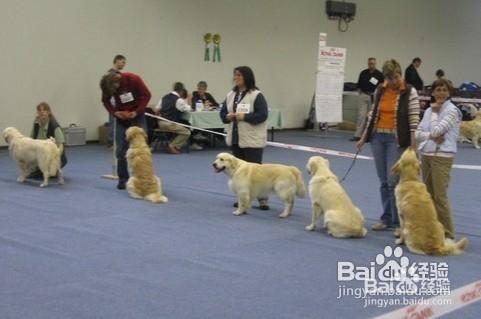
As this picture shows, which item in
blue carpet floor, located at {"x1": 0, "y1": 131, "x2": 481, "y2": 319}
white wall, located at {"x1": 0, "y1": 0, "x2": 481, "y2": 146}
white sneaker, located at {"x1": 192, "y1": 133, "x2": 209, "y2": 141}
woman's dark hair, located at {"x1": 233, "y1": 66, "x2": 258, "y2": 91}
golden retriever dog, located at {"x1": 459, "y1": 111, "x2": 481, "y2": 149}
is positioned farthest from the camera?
golden retriever dog, located at {"x1": 459, "y1": 111, "x2": 481, "y2": 149}

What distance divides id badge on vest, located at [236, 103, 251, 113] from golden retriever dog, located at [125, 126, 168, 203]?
3.77ft

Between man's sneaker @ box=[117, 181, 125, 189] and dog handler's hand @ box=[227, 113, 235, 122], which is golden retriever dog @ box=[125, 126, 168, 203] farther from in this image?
dog handler's hand @ box=[227, 113, 235, 122]

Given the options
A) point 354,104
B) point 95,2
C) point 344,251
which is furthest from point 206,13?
point 344,251

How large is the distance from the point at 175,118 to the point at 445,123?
21.5 feet

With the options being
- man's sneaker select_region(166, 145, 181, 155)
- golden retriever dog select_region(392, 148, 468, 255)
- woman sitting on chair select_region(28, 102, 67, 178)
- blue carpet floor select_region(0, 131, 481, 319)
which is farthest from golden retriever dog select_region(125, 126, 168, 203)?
man's sneaker select_region(166, 145, 181, 155)

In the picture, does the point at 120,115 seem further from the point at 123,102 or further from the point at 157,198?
the point at 157,198

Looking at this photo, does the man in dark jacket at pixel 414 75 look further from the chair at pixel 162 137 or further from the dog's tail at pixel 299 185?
the dog's tail at pixel 299 185

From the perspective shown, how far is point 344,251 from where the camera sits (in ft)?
16.3

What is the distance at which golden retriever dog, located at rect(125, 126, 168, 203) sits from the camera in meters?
6.77

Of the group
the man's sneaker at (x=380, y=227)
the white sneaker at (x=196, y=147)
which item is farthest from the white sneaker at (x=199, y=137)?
the man's sneaker at (x=380, y=227)

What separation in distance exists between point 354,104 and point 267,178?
1052cm

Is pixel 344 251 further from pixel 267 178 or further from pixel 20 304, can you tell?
pixel 20 304

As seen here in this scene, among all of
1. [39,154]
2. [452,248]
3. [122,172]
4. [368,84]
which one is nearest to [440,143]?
[452,248]

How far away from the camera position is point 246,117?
20.9ft
